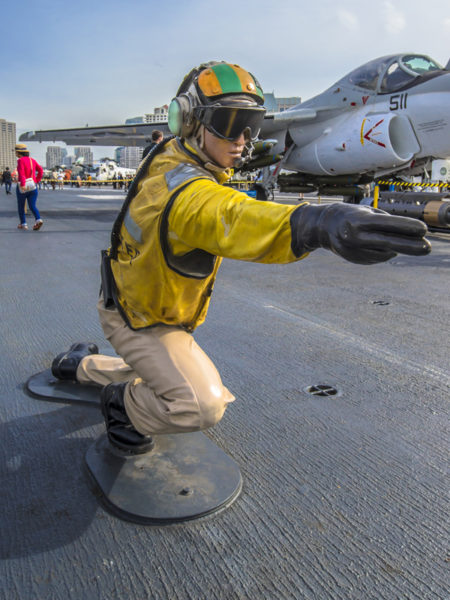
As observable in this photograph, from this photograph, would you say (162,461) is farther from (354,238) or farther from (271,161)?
(271,161)

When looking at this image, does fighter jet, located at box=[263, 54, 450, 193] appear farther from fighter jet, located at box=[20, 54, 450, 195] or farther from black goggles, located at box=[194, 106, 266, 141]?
black goggles, located at box=[194, 106, 266, 141]

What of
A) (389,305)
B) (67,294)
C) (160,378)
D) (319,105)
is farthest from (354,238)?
(319,105)

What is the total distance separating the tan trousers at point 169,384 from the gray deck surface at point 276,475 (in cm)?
31

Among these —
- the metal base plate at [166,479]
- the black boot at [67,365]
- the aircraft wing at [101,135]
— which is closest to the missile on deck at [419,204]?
the black boot at [67,365]

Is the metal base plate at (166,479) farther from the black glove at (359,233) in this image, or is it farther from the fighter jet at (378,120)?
the fighter jet at (378,120)

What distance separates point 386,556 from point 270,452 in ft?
1.99

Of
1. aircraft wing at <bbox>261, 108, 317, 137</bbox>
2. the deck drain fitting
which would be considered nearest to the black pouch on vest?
the deck drain fitting

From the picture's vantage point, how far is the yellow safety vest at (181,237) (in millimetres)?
1179

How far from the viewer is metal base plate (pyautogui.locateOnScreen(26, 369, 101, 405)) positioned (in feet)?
7.32

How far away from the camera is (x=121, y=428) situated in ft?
5.80

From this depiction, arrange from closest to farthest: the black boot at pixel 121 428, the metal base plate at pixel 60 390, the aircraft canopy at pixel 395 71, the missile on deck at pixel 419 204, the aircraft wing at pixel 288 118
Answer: the black boot at pixel 121 428
the metal base plate at pixel 60 390
the missile on deck at pixel 419 204
the aircraft canopy at pixel 395 71
the aircraft wing at pixel 288 118

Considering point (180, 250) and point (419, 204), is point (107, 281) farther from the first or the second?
point (419, 204)

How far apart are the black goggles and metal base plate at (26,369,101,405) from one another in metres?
1.38

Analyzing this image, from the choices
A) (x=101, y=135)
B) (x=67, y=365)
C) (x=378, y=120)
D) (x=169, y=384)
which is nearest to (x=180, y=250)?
(x=169, y=384)
